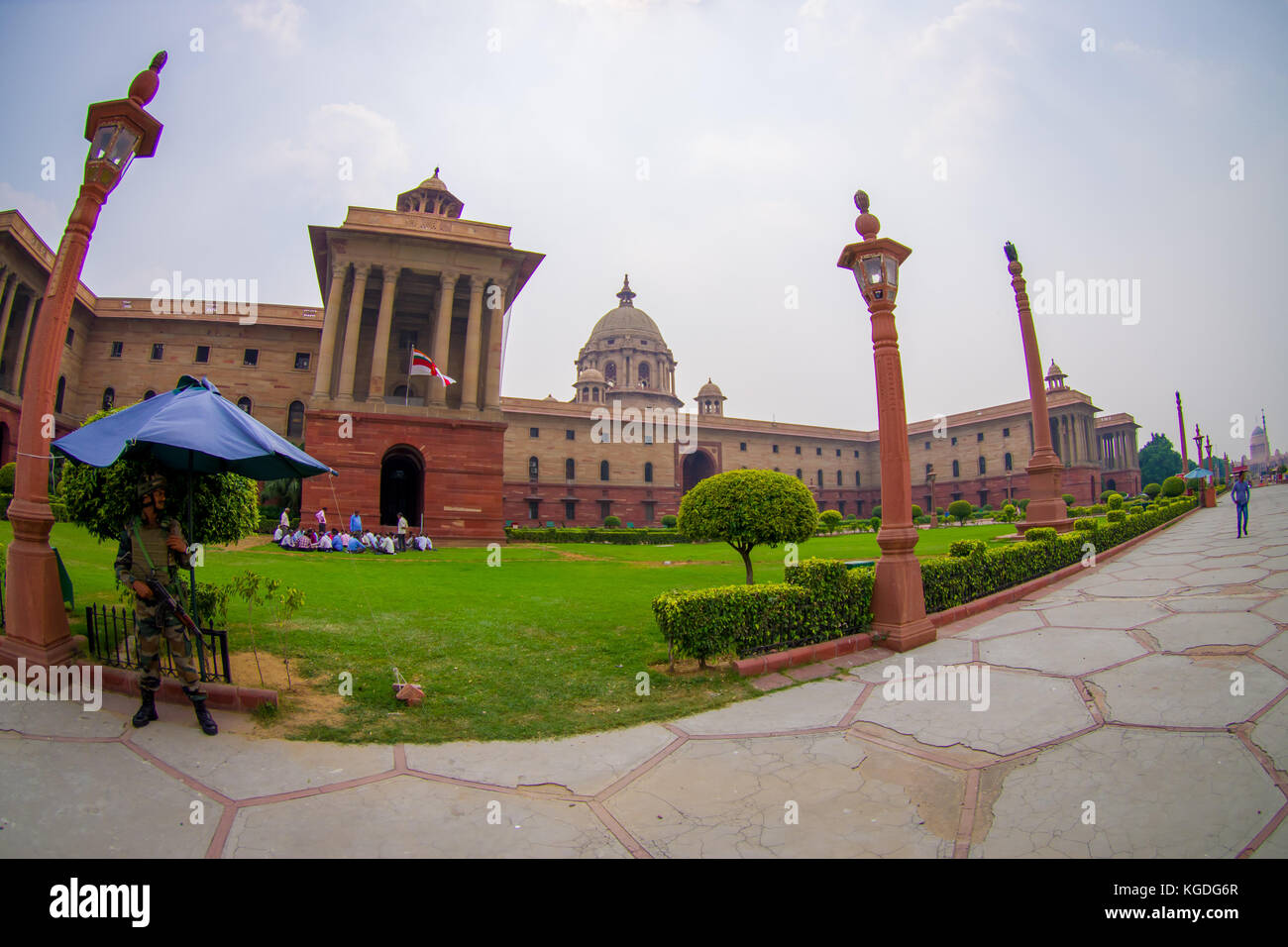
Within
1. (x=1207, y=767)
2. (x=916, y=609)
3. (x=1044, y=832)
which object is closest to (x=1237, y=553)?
(x=916, y=609)

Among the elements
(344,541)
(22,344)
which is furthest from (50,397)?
(22,344)

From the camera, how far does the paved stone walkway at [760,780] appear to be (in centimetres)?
262

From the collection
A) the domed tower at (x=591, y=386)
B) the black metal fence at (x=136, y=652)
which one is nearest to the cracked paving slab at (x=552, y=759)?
the black metal fence at (x=136, y=652)

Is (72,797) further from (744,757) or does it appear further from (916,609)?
(916,609)

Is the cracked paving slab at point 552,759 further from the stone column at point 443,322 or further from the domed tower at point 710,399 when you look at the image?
the domed tower at point 710,399

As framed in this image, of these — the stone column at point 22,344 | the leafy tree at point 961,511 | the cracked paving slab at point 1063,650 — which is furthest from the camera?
the leafy tree at point 961,511

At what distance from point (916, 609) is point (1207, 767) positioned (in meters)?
3.48

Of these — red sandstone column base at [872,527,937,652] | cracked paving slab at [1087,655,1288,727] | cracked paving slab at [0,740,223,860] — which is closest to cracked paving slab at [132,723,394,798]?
cracked paving slab at [0,740,223,860]

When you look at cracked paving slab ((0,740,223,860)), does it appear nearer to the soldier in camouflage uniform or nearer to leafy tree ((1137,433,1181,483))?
the soldier in camouflage uniform

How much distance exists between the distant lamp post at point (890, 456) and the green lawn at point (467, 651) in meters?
2.23

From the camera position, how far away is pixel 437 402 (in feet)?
78.4

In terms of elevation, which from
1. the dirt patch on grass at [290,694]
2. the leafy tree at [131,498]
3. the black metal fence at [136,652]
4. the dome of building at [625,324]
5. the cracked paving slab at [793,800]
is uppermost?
the dome of building at [625,324]

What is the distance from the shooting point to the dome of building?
201ft

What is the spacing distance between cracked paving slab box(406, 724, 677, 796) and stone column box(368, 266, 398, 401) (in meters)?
22.1
